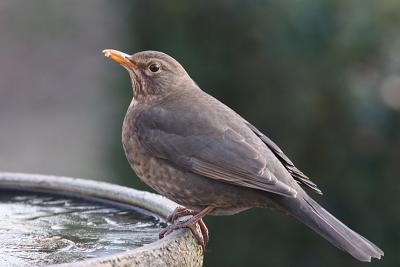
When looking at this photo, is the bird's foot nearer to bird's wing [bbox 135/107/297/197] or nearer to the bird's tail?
bird's wing [bbox 135/107/297/197]

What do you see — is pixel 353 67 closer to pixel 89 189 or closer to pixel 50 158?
pixel 89 189

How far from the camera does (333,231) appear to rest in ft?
13.8

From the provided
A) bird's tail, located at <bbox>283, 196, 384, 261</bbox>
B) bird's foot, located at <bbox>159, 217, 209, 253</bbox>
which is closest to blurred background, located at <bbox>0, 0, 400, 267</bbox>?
bird's tail, located at <bbox>283, 196, 384, 261</bbox>

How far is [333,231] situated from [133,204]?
1.01 meters

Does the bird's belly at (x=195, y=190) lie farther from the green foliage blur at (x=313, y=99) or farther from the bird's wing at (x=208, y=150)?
the green foliage blur at (x=313, y=99)

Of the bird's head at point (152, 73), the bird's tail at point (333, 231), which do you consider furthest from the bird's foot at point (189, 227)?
the bird's head at point (152, 73)

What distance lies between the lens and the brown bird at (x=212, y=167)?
4340mm

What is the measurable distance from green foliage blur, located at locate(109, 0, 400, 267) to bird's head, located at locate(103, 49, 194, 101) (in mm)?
1918

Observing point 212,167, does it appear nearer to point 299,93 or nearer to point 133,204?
point 133,204

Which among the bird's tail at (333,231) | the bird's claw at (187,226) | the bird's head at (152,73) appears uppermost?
the bird's head at (152,73)

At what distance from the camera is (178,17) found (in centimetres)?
808

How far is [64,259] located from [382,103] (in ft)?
11.2

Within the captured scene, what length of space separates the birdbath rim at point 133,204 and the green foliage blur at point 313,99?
98.8 inches

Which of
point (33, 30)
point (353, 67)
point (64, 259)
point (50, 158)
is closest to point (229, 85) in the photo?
point (353, 67)
